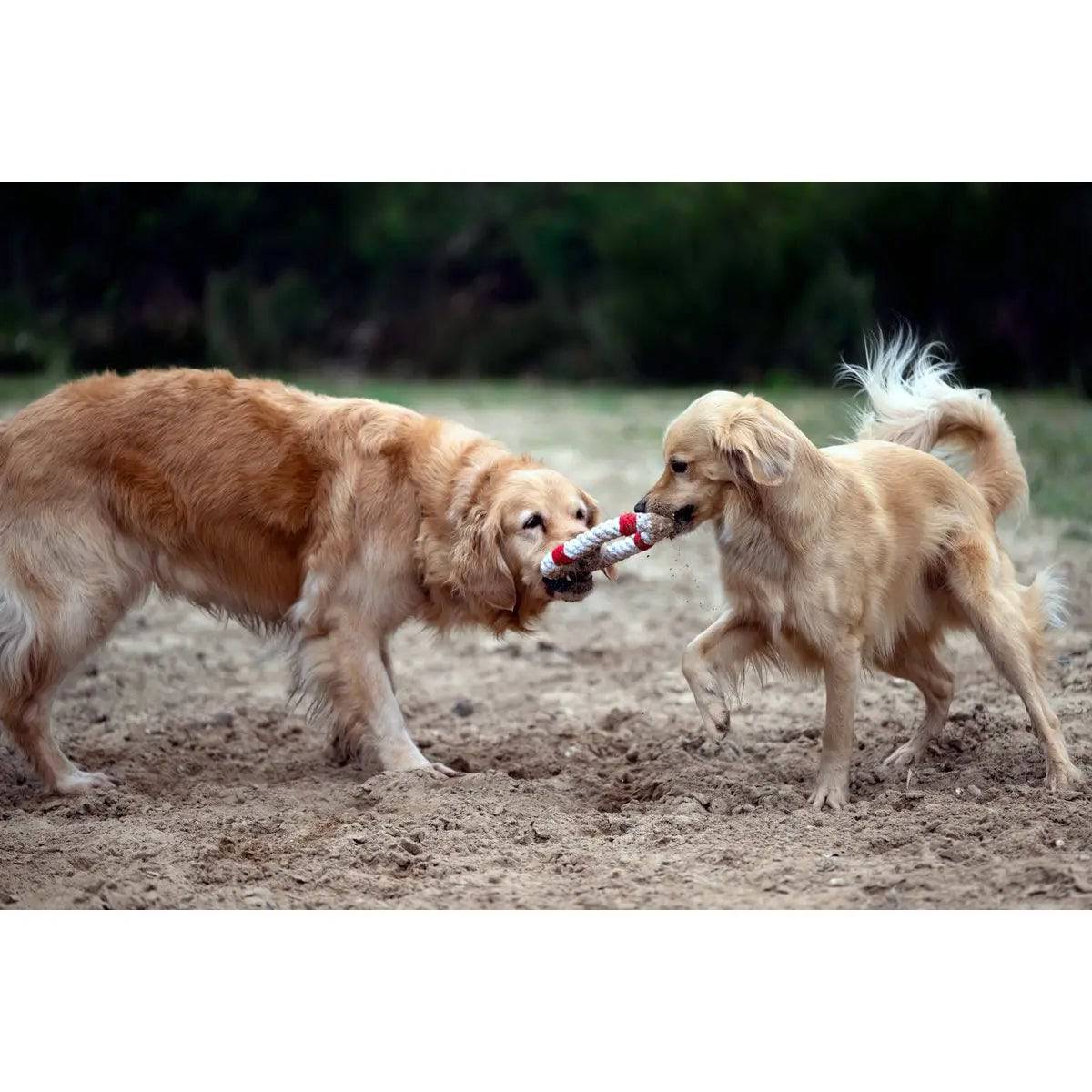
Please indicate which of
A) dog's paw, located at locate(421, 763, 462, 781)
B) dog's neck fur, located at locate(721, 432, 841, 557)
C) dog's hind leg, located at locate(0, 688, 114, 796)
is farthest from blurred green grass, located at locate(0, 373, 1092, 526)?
dog's hind leg, located at locate(0, 688, 114, 796)

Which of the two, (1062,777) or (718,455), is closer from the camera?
(718,455)

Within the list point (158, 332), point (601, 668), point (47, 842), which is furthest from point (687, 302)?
point (47, 842)

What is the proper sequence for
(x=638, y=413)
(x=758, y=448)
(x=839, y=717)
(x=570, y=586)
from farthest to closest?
(x=638, y=413) → (x=570, y=586) → (x=839, y=717) → (x=758, y=448)

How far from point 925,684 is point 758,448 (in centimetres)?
149

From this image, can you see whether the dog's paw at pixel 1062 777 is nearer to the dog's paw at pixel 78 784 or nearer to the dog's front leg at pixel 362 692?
the dog's front leg at pixel 362 692

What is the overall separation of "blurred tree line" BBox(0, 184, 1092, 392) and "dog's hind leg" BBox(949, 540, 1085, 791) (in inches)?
240

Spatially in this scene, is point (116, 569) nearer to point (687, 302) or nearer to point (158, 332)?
point (158, 332)

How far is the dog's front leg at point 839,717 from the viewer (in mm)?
5090

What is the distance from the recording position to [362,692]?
18.6 feet

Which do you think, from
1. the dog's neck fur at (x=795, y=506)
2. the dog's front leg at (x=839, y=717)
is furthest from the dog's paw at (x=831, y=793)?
the dog's neck fur at (x=795, y=506)

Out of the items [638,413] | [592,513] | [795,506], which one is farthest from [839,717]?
[638,413]

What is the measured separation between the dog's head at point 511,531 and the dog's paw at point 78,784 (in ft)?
5.65

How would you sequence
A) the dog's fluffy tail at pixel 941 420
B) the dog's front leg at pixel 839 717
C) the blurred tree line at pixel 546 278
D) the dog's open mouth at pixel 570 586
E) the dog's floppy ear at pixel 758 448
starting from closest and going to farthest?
the dog's floppy ear at pixel 758 448 → the dog's front leg at pixel 839 717 → the dog's open mouth at pixel 570 586 → the dog's fluffy tail at pixel 941 420 → the blurred tree line at pixel 546 278

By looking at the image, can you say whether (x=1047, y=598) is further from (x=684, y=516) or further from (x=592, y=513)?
(x=592, y=513)
